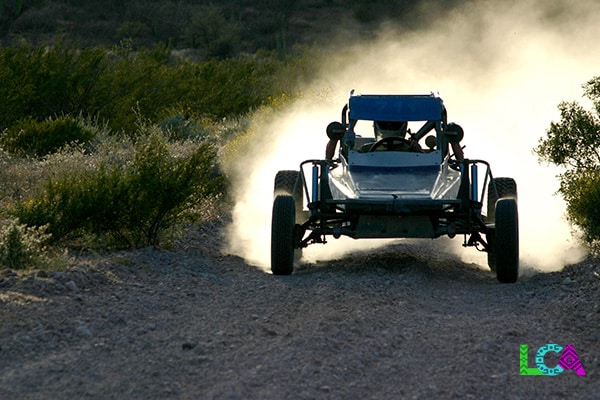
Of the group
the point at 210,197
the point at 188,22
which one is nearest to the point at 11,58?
the point at 210,197

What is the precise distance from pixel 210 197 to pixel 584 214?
19.5ft

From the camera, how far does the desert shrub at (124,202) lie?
12.8m

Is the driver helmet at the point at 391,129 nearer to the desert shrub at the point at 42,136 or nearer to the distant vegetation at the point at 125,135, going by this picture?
the distant vegetation at the point at 125,135

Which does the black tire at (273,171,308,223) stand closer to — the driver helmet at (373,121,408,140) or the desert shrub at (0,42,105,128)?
the driver helmet at (373,121,408,140)

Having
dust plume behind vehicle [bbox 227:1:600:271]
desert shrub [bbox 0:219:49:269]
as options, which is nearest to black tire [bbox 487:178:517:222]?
dust plume behind vehicle [bbox 227:1:600:271]

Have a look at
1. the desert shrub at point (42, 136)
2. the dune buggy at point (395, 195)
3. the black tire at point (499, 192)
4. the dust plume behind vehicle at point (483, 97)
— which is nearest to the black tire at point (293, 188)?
the dune buggy at point (395, 195)

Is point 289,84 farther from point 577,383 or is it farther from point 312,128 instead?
point 577,383

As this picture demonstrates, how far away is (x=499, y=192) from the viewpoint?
13336mm

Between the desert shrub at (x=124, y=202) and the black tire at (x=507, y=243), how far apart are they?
3883 mm

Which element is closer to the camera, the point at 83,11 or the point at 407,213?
the point at 407,213

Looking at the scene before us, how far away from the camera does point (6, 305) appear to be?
9.32 meters

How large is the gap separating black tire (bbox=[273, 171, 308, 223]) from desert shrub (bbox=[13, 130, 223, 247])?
111 cm

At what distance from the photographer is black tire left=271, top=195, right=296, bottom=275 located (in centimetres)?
1217

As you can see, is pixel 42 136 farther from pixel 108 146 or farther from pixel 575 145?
pixel 575 145
